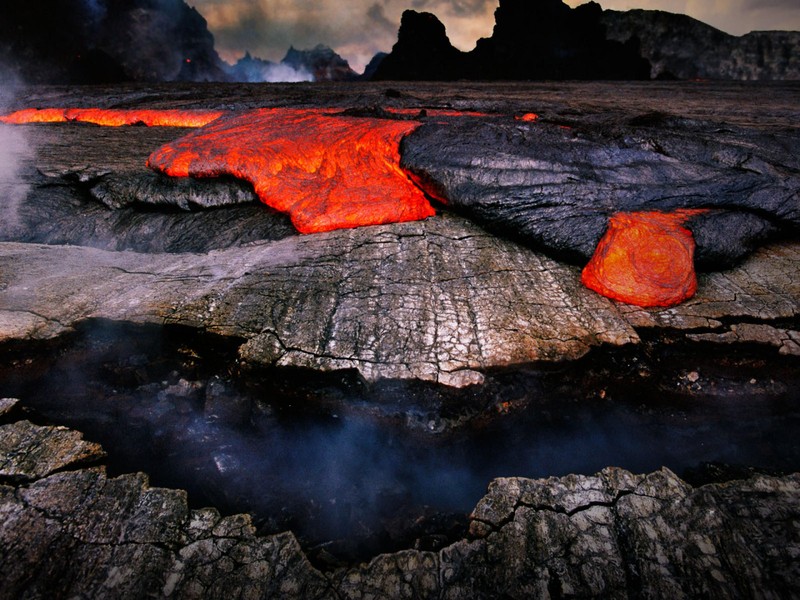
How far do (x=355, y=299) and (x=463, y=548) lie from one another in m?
1.40

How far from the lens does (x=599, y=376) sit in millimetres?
1912

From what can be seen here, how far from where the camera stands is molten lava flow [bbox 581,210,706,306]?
6.93ft

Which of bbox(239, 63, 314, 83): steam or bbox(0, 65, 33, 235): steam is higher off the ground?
bbox(239, 63, 314, 83): steam

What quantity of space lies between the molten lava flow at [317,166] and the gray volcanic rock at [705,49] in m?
18.1

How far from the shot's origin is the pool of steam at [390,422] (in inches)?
66.0

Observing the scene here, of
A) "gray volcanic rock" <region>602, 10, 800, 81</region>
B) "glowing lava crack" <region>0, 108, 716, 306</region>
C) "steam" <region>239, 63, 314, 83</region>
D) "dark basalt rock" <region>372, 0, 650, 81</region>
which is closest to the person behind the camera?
"glowing lava crack" <region>0, 108, 716, 306</region>

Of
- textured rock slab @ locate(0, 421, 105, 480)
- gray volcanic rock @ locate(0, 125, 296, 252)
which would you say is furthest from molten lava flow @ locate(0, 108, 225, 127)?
textured rock slab @ locate(0, 421, 105, 480)

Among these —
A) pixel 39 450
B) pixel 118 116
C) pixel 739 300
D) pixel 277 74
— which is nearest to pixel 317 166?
pixel 39 450

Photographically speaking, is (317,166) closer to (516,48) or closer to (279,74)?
(516,48)

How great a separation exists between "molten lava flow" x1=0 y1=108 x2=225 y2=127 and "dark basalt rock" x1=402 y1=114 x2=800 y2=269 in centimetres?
475

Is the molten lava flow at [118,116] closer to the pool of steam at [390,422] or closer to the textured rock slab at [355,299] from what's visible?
the textured rock slab at [355,299]

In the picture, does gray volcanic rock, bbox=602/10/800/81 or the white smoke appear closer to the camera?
gray volcanic rock, bbox=602/10/800/81

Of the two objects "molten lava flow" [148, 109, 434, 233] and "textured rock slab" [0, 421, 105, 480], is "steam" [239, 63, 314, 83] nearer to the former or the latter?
"molten lava flow" [148, 109, 434, 233]

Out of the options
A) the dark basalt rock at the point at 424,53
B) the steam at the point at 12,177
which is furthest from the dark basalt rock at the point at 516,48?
the steam at the point at 12,177
